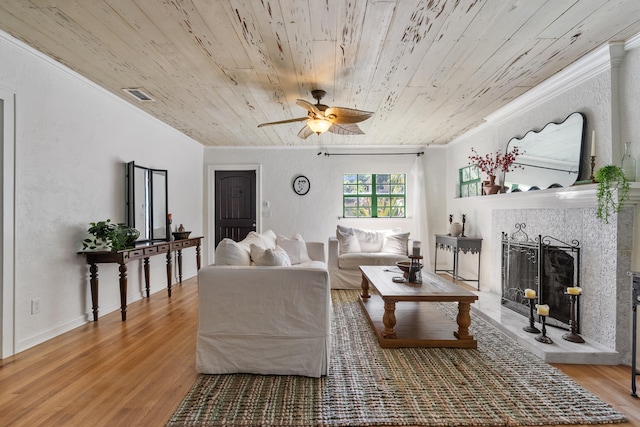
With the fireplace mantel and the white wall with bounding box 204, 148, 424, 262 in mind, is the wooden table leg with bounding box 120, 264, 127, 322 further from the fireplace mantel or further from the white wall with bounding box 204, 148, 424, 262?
the fireplace mantel

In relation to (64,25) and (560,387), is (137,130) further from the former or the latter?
(560,387)

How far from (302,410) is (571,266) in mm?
2607

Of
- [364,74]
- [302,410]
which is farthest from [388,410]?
[364,74]

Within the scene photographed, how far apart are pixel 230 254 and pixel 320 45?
5.64 feet

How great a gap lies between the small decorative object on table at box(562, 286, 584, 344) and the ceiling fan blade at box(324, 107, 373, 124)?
2.17 meters

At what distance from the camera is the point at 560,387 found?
2145 millimetres

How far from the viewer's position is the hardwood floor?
186 cm

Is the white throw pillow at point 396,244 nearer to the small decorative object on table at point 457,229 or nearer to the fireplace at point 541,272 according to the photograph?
the small decorative object on table at point 457,229

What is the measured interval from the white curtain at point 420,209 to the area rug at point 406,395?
3509 mm

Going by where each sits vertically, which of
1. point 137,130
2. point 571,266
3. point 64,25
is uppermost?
point 64,25

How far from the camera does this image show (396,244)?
17.6ft

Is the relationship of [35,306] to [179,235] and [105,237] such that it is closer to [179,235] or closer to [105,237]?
[105,237]

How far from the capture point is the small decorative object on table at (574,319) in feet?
8.77

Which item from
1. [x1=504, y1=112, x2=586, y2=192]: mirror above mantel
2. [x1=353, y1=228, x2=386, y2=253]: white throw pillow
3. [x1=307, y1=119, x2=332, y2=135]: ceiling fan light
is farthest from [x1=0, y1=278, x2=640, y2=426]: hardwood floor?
[x1=353, y1=228, x2=386, y2=253]: white throw pillow
